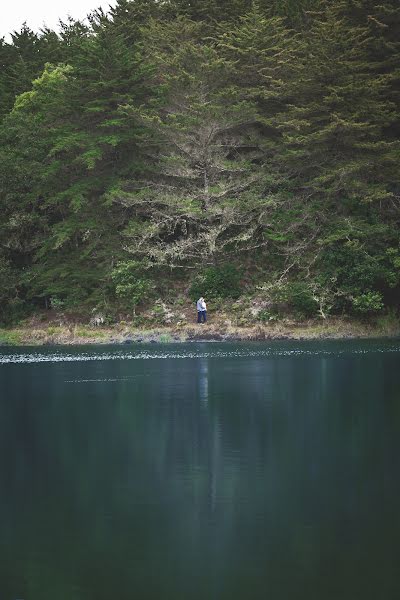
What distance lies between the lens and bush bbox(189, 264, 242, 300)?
4444cm

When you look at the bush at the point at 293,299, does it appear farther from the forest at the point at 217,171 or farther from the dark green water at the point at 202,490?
the dark green water at the point at 202,490

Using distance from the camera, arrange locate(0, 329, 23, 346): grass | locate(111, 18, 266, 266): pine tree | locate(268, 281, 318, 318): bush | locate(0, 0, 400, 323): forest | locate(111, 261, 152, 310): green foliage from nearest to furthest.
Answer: locate(268, 281, 318, 318): bush
locate(0, 0, 400, 323): forest
locate(0, 329, 23, 346): grass
locate(111, 18, 266, 266): pine tree
locate(111, 261, 152, 310): green foliage

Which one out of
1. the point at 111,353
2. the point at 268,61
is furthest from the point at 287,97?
the point at 111,353

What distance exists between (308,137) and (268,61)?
21.6 ft

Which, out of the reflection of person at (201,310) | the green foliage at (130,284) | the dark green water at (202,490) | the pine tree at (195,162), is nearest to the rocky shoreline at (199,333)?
the reflection of person at (201,310)

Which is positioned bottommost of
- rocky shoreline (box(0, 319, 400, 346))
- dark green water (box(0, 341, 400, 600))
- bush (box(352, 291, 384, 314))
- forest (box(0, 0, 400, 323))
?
dark green water (box(0, 341, 400, 600))

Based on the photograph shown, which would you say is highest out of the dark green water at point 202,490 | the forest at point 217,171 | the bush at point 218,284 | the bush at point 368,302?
the forest at point 217,171

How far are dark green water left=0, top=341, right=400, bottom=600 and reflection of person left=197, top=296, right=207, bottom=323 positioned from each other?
59.6ft

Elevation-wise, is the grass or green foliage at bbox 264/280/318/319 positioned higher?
green foliage at bbox 264/280/318/319

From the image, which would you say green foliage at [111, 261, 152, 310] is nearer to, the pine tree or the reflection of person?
the pine tree

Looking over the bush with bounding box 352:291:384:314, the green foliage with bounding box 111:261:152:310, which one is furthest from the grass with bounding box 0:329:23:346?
the bush with bounding box 352:291:384:314

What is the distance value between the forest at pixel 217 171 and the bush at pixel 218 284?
0.32ft

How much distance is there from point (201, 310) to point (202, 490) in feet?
101

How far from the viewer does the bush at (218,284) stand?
44.4 metres
